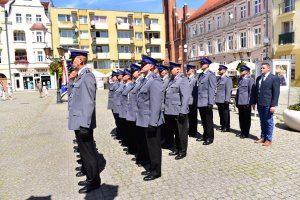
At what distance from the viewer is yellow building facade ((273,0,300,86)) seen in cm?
2670

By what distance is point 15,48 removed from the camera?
4644 cm

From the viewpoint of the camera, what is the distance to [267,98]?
21.2 feet

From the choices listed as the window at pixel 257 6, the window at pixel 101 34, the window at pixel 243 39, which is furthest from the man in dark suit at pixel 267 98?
the window at pixel 101 34

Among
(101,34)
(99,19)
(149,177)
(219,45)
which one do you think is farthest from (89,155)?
(99,19)

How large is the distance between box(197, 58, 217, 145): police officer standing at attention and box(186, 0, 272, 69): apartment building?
20.2 m

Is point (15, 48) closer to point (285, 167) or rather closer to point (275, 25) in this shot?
point (275, 25)

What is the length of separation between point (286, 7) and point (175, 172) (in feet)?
93.7

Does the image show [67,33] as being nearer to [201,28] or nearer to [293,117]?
[201,28]

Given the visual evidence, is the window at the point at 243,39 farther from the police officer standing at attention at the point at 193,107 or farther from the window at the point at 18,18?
the window at the point at 18,18

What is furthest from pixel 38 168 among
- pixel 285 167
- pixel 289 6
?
pixel 289 6

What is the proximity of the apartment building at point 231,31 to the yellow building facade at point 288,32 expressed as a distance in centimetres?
79

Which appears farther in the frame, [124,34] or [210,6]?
[124,34]

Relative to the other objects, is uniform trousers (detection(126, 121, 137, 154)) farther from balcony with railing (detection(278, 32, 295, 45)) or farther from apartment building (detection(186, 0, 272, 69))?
balcony with railing (detection(278, 32, 295, 45))

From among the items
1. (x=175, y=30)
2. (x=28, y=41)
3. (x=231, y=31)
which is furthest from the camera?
(x=175, y=30)
